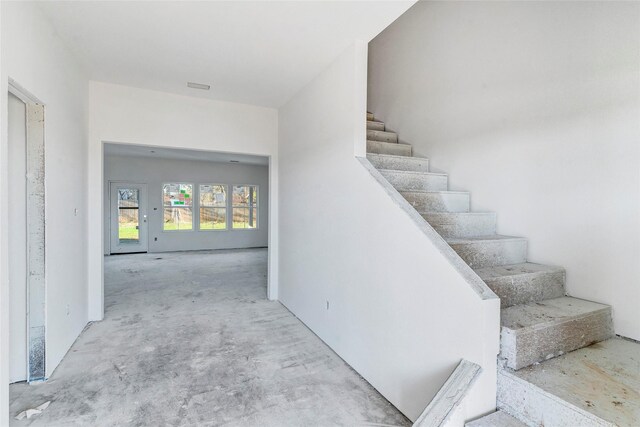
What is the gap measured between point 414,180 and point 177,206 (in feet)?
25.9

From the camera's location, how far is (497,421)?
1425mm

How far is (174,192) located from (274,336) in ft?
23.3

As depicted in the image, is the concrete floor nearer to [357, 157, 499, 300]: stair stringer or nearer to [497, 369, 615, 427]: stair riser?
[497, 369, 615, 427]: stair riser

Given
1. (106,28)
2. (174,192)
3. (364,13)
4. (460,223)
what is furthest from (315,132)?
(174,192)

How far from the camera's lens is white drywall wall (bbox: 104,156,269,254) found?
8414mm

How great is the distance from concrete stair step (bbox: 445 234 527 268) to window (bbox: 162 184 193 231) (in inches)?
329

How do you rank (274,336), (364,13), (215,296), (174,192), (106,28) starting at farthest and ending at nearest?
(174,192) → (215,296) → (274,336) → (106,28) → (364,13)

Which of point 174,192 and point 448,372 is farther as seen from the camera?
point 174,192

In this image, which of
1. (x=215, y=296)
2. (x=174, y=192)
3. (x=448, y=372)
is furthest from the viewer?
(x=174, y=192)

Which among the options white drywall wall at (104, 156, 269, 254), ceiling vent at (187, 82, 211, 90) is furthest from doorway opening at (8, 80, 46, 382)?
white drywall wall at (104, 156, 269, 254)

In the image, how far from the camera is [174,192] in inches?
357

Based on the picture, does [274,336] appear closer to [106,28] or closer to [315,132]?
[315,132]

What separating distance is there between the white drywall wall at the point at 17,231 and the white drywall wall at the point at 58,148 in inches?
5.0

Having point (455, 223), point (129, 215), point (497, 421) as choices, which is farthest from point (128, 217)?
point (497, 421)
